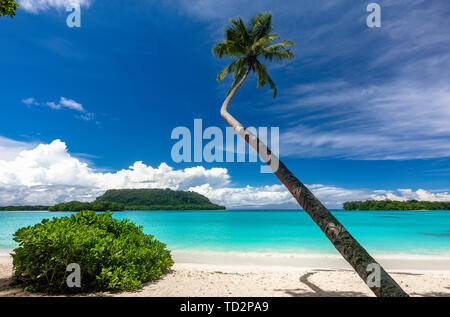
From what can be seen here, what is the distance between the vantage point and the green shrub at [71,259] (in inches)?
214

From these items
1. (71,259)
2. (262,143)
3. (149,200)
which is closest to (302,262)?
(262,143)

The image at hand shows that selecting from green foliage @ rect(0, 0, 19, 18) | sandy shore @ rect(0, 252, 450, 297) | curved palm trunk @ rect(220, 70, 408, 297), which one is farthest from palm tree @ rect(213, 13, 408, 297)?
green foliage @ rect(0, 0, 19, 18)

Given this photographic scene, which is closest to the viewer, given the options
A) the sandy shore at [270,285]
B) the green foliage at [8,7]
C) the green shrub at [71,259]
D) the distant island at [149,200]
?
the green shrub at [71,259]

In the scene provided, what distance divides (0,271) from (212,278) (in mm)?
7011

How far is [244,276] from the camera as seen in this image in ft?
27.1

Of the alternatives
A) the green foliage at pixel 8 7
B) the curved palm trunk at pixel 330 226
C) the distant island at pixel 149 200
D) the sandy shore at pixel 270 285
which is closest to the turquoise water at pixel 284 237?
the sandy shore at pixel 270 285

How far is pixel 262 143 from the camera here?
5965 mm

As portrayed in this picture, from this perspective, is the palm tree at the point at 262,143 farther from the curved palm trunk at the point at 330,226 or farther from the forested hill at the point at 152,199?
the forested hill at the point at 152,199

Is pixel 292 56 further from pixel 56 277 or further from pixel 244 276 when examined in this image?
pixel 56 277

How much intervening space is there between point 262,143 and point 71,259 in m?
5.26

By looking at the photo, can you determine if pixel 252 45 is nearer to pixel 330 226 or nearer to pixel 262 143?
pixel 262 143

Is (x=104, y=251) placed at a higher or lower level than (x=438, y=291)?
higher

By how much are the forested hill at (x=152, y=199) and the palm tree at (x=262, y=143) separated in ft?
435

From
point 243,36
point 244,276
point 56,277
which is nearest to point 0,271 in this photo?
point 56,277
